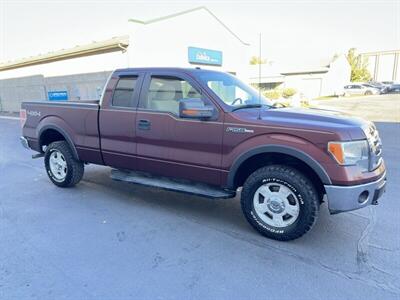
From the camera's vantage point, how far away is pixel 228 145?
3564 millimetres

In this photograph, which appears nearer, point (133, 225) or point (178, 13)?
A: point (133, 225)

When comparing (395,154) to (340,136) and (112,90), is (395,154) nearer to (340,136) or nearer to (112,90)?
(340,136)

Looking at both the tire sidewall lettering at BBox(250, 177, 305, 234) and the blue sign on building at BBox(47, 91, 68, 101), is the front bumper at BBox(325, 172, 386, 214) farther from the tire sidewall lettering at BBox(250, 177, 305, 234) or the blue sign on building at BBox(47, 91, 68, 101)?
the blue sign on building at BBox(47, 91, 68, 101)

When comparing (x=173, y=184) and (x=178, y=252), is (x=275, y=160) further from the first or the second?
(x=178, y=252)

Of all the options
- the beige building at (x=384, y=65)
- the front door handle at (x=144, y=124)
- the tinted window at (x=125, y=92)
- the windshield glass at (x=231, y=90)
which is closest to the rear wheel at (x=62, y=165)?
the tinted window at (x=125, y=92)

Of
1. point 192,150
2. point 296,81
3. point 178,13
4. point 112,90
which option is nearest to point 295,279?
point 192,150

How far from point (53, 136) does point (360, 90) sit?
42.8 meters

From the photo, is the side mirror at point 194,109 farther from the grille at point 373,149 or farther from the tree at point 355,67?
the tree at point 355,67

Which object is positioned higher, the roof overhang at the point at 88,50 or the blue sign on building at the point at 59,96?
the roof overhang at the point at 88,50

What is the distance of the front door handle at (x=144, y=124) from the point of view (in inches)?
161

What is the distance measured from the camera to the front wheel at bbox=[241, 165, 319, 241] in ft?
10.6

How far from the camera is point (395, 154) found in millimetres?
7586

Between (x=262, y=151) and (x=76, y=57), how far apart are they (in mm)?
17339

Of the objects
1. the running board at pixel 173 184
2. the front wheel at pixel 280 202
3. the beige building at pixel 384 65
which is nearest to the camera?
the front wheel at pixel 280 202
